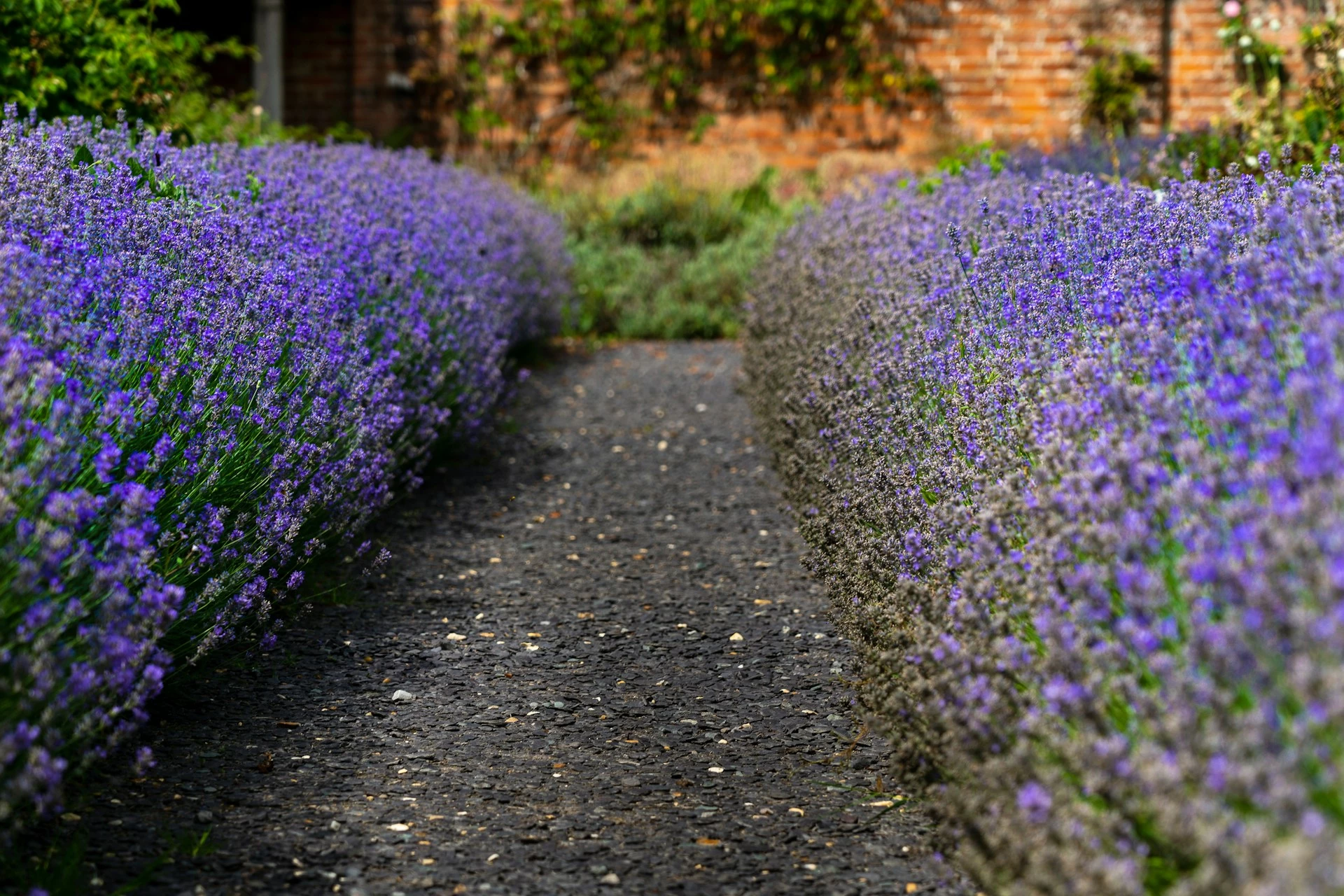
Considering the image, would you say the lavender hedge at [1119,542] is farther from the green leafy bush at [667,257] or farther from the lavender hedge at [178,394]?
the green leafy bush at [667,257]

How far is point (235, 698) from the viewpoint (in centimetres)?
333

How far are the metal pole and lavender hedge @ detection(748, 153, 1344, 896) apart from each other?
27.7 ft

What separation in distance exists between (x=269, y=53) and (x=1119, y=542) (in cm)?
1080

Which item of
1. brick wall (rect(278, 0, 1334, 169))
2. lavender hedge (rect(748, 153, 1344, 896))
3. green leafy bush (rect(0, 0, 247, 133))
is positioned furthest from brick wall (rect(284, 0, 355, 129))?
lavender hedge (rect(748, 153, 1344, 896))

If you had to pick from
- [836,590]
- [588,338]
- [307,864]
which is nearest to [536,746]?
[307,864]

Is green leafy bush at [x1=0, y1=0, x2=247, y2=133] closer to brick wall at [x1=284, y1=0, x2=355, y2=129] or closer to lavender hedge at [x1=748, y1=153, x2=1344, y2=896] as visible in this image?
lavender hedge at [x1=748, y1=153, x2=1344, y2=896]

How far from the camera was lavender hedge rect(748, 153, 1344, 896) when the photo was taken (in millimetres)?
1550

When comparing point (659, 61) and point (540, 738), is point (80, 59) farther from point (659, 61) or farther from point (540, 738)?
point (659, 61)

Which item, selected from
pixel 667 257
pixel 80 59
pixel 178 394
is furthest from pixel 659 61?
pixel 178 394

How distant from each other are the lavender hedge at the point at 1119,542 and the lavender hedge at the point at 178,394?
1515mm

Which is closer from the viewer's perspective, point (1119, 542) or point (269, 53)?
point (1119, 542)

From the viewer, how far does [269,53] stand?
1127 cm

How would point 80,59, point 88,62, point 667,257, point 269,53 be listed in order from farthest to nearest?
point 269,53 → point 667,257 → point 80,59 → point 88,62

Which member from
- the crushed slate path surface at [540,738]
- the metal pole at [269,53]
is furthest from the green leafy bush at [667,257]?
the crushed slate path surface at [540,738]
